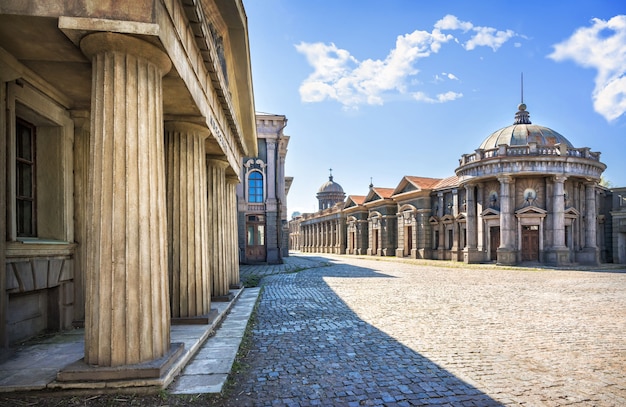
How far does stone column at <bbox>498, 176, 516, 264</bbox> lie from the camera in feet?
79.4

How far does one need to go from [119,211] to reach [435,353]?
14.8ft

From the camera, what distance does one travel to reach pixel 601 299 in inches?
412

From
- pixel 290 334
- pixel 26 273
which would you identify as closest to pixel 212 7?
pixel 26 273

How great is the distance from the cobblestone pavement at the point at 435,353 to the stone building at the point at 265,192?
46.6ft

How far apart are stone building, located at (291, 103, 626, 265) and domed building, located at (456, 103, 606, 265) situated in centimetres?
5

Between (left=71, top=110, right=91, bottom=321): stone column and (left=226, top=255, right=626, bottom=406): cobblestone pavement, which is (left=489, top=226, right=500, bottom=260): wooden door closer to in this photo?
(left=226, top=255, right=626, bottom=406): cobblestone pavement

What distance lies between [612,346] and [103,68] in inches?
307

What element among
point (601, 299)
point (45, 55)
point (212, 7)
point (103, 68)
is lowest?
point (601, 299)

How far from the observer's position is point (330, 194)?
64812 millimetres

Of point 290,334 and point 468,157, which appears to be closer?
point 290,334

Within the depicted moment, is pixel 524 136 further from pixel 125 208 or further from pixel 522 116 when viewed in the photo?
pixel 125 208

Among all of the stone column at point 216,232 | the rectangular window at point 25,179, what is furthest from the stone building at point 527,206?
the rectangular window at point 25,179

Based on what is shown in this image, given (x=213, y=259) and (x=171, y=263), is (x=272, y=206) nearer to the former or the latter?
(x=213, y=259)

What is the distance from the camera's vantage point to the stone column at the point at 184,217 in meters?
6.32
